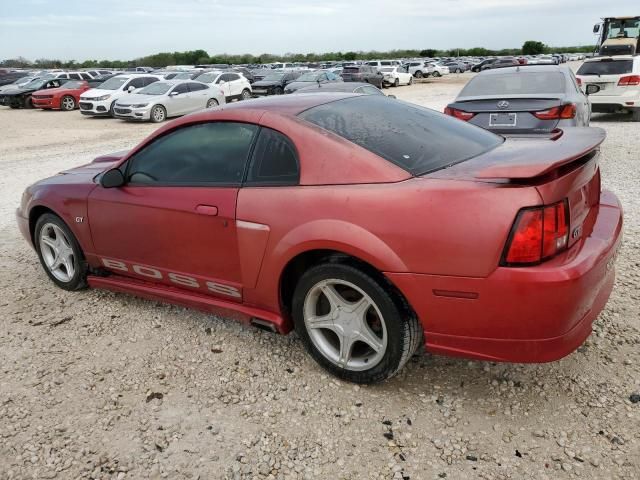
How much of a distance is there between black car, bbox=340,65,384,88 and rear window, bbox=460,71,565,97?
2363cm

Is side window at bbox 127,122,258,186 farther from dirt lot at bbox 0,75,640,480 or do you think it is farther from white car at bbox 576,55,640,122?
white car at bbox 576,55,640,122

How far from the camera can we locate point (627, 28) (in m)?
24.0

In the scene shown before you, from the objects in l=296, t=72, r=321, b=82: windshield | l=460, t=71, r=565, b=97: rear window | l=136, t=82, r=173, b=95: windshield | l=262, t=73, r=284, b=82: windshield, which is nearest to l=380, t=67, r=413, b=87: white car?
l=262, t=73, r=284, b=82: windshield

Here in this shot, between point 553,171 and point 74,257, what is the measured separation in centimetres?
345

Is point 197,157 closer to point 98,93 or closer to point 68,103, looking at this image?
point 98,93

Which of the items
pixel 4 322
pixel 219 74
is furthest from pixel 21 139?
pixel 4 322

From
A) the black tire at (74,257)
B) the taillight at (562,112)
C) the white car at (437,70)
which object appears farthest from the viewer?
the white car at (437,70)

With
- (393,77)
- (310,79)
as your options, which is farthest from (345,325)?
(393,77)

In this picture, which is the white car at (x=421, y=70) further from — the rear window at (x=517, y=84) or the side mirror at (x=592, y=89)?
the rear window at (x=517, y=84)

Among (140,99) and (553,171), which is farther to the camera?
(140,99)

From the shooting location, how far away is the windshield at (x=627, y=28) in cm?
2386

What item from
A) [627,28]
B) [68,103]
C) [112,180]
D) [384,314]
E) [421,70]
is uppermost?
[627,28]

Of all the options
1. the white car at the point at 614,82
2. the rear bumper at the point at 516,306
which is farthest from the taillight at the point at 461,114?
the white car at the point at 614,82

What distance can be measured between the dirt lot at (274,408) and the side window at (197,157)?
3.43ft
